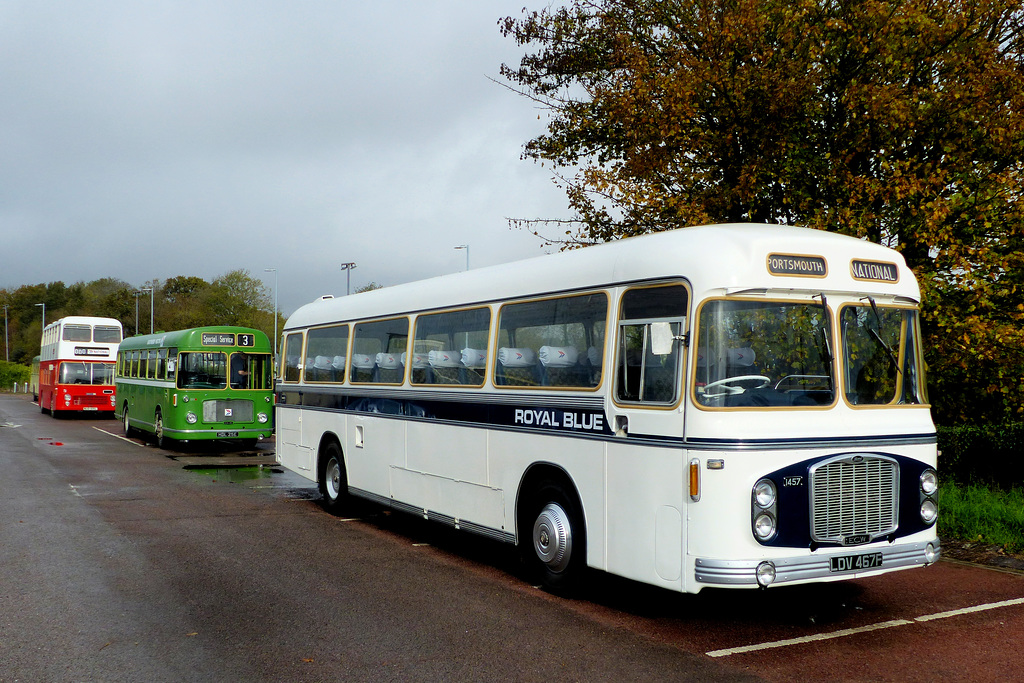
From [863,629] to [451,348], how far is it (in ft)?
15.6

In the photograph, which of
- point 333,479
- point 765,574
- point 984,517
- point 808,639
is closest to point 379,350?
point 333,479

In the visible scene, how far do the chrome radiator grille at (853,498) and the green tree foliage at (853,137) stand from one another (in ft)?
13.6

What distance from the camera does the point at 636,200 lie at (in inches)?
484

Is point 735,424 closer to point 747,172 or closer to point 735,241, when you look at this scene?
point 735,241

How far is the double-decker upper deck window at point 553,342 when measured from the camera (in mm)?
7465

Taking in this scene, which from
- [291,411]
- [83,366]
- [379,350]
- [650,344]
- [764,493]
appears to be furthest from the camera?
[83,366]

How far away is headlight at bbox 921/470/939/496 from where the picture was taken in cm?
693

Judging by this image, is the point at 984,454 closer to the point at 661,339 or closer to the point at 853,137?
the point at 853,137

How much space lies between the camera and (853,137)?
482 inches

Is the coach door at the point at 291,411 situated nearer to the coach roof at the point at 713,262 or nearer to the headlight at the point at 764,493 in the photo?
the coach roof at the point at 713,262

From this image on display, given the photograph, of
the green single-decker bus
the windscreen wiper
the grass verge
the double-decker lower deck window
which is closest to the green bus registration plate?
the windscreen wiper

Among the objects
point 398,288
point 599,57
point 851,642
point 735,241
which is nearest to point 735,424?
point 735,241

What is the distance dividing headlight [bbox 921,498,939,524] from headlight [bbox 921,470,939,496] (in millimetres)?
62

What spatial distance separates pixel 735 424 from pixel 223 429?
17.4 meters
